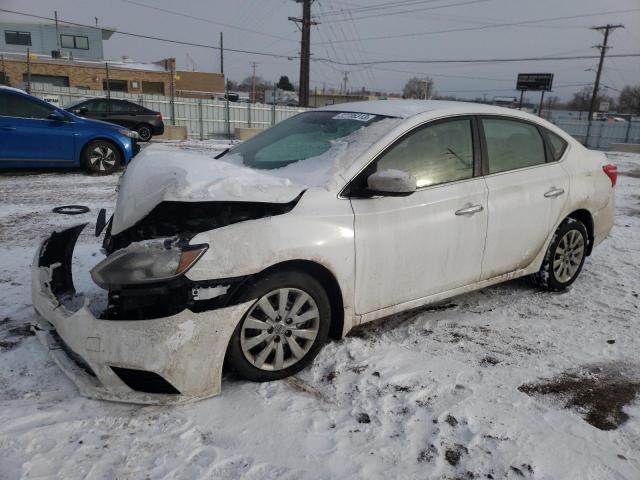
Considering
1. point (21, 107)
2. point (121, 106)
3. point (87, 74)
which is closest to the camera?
point (21, 107)

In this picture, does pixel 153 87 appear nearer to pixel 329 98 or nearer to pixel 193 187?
pixel 329 98

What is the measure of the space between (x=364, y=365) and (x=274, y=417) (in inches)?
29.0

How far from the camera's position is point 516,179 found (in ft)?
12.3

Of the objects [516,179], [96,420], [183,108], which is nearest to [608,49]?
[183,108]

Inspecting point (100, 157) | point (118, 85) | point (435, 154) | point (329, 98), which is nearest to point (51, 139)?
point (100, 157)

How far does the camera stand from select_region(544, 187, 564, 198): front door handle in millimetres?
3928

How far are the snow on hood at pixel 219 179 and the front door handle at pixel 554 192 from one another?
5.04 feet

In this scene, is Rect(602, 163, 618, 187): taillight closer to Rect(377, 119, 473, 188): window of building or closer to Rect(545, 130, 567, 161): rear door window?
Rect(545, 130, 567, 161): rear door window

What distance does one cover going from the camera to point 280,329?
2.72m

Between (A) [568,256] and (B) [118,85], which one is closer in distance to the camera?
(A) [568,256]

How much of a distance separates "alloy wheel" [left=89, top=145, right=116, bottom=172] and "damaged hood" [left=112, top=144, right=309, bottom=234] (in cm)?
721

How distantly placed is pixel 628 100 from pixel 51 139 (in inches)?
3215

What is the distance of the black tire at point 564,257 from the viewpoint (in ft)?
13.7

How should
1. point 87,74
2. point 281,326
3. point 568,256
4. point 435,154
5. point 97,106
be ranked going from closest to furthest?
point 281,326
point 435,154
point 568,256
point 97,106
point 87,74
